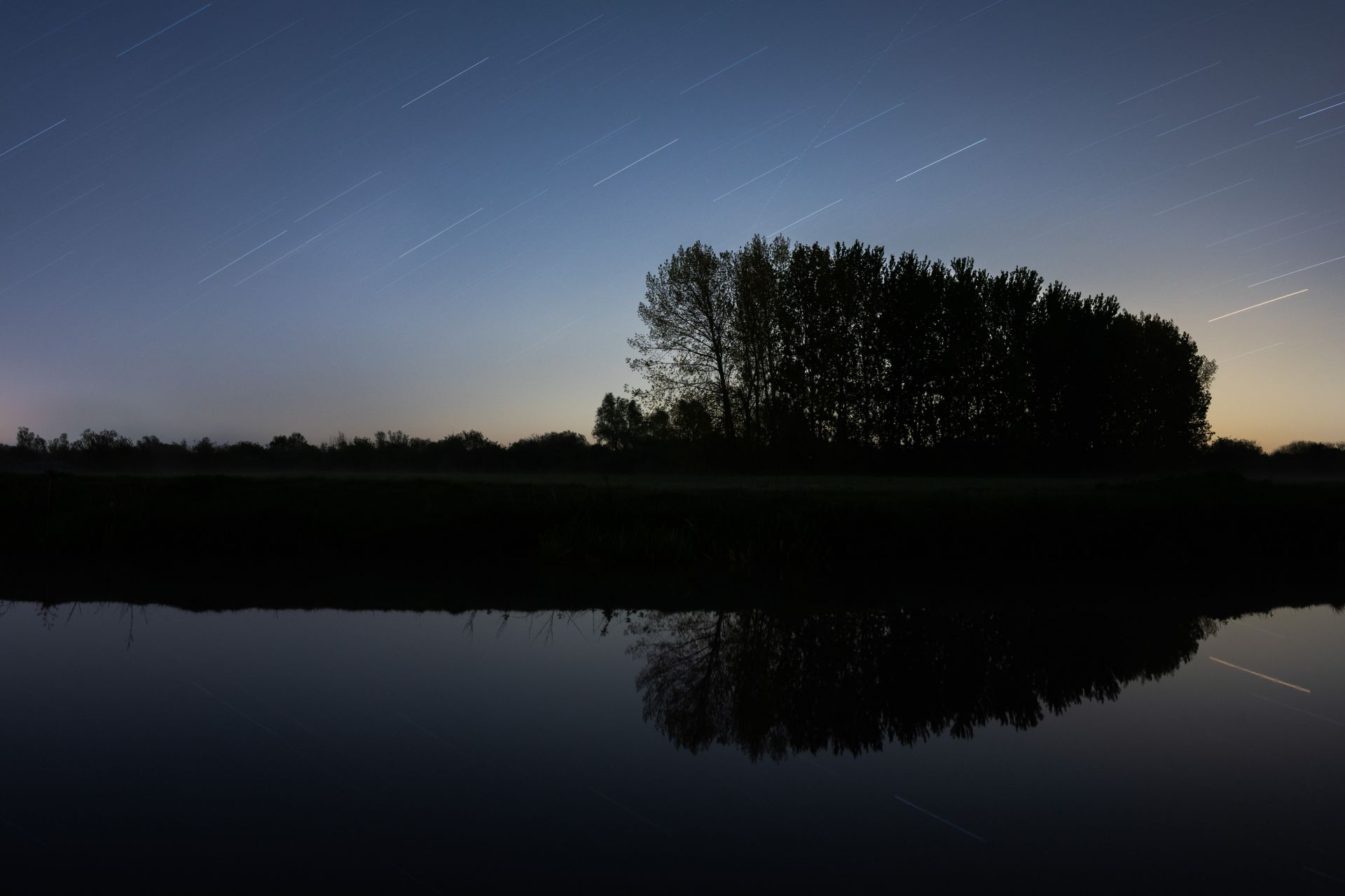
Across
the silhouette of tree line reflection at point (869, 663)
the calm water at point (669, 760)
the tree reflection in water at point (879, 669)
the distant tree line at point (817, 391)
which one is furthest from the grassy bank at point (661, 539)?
the distant tree line at point (817, 391)

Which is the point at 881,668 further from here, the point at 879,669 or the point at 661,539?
the point at 661,539

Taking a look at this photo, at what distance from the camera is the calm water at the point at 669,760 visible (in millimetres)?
4047

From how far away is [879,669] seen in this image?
7898 mm

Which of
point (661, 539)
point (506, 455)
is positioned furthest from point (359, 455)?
point (661, 539)

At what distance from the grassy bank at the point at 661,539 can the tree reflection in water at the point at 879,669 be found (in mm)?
2302

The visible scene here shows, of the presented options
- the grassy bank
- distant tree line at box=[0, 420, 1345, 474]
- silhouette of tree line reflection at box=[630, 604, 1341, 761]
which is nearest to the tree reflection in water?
silhouette of tree line reflection at box=[630, 604, 1341, 761]

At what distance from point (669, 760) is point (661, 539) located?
981 cm

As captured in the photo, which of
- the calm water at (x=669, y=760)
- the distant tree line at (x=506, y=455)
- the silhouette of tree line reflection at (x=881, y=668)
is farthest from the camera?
the distant tree line at (x=506, y=455)

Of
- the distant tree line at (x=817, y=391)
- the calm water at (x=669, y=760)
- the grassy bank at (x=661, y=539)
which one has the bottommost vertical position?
the calm water at (x=669, y=760)

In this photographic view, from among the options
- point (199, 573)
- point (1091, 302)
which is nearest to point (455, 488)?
point (199, 573)

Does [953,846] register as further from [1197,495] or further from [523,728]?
[1197,495]

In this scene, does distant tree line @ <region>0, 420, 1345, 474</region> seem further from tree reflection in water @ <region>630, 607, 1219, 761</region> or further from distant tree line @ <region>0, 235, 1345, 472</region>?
tree reflection in water @ <region>630, 607, 1219, 761</region>

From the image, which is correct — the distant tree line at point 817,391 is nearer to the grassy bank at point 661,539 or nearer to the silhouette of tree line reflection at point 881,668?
the grassy bank at point 661,539

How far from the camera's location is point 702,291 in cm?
3731
